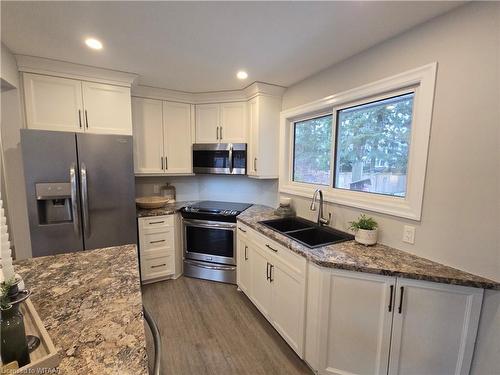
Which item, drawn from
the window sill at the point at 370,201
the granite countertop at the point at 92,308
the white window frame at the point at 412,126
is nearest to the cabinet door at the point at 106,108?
the granite countertop at the point at 92,308

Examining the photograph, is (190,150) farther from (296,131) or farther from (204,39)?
(204,39)

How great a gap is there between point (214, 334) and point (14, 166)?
237 centimetres

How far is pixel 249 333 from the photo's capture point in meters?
2.07

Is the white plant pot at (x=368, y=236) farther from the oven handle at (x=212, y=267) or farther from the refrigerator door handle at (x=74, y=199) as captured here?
the refrigerator door handle at (x=74, y=199)

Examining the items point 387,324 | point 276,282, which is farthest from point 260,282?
point 387,324

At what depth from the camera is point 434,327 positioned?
1.33 metres

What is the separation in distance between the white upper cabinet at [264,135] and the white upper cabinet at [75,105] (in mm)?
1411

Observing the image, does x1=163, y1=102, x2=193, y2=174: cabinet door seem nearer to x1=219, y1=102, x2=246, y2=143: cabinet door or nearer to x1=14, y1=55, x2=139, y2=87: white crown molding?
x1=219, y1=102, x2=246, y2=143: cabinet door

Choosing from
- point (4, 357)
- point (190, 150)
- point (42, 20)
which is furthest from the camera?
point (190, 150)

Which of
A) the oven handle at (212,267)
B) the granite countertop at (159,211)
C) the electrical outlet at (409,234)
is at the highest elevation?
the electrical outlet at (409,234)

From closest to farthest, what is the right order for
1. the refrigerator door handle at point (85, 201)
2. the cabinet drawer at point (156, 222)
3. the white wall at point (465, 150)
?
the white wall at point (465, 150) < the refrigerator door handle at point (85, 201) < the cabinet drawer at point (156, 222)

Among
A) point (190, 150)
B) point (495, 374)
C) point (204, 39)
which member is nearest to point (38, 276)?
point (204, 39)

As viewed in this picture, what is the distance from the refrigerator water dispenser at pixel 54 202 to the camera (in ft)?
6.52

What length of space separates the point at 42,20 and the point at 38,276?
162cm
